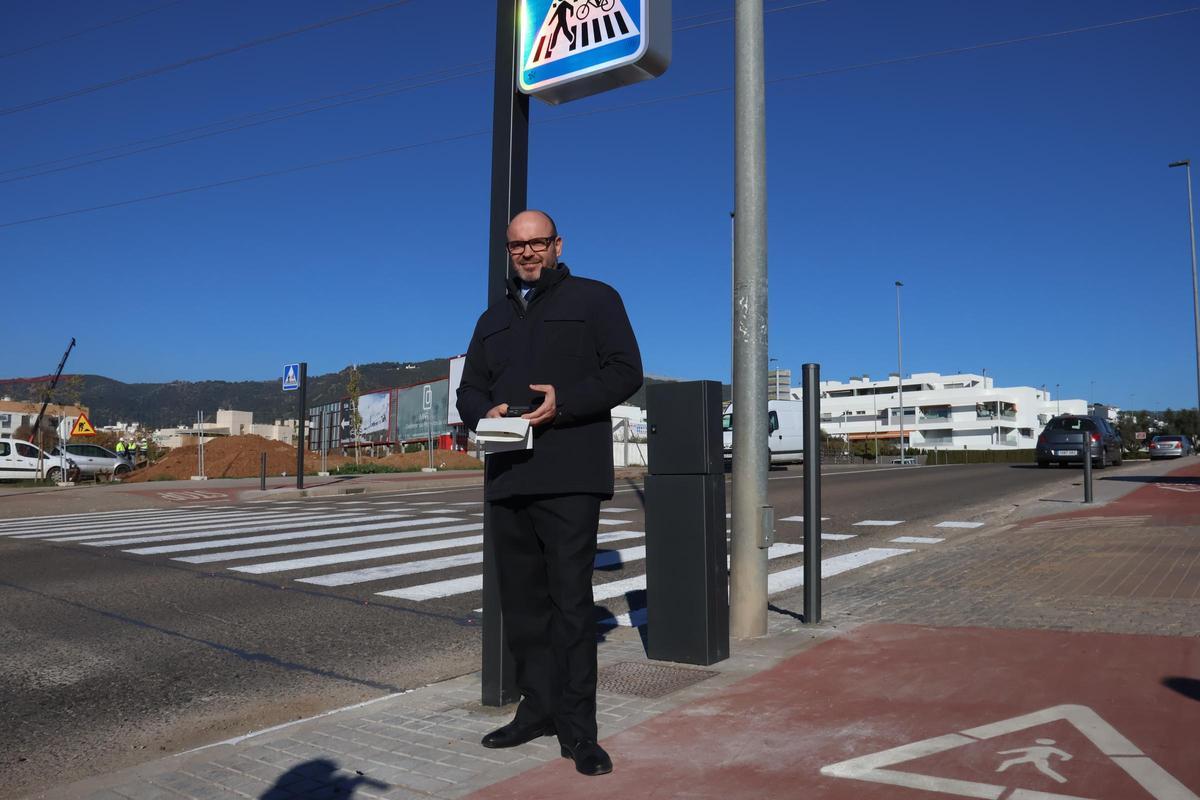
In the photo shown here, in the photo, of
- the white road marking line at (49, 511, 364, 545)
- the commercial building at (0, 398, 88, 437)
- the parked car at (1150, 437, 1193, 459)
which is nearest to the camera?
the white road marking line at (49, 511, 364, 545)

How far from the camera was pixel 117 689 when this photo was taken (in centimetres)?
469

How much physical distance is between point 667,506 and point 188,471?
1333 inches

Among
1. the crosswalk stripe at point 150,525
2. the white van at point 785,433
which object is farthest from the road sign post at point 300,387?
the white van at point 785,433

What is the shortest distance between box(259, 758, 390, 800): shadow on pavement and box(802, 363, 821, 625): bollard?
10.8 ft

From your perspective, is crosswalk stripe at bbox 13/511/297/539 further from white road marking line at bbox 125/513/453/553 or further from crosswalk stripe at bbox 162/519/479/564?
crosswalk stripe at bbox 162/519/479/564

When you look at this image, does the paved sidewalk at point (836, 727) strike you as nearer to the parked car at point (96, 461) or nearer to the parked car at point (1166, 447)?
the parked car at point (96, 461)

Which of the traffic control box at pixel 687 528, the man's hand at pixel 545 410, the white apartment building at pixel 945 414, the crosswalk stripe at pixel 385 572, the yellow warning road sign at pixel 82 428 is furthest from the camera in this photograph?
the white apartment building at pixel 945 414

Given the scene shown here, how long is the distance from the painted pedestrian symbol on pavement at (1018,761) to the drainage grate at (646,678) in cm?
118

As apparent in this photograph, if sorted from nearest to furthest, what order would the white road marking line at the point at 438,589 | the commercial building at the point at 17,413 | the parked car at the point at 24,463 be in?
the white road marking line at the point at 438,589 < the parked car at the point at 24,463 < the commercial building at the point at 17,413

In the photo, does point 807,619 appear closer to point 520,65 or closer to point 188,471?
point 520,65

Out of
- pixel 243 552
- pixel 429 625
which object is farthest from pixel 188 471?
pixel 429 625

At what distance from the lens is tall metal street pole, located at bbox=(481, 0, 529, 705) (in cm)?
388

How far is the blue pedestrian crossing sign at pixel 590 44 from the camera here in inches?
156

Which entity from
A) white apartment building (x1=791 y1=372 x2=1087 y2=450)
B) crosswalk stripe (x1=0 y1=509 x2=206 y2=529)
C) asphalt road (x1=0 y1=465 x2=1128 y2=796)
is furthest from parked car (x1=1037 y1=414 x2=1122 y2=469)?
white apartment building (x1=791 y1=372 x2=1087 y2=450)
